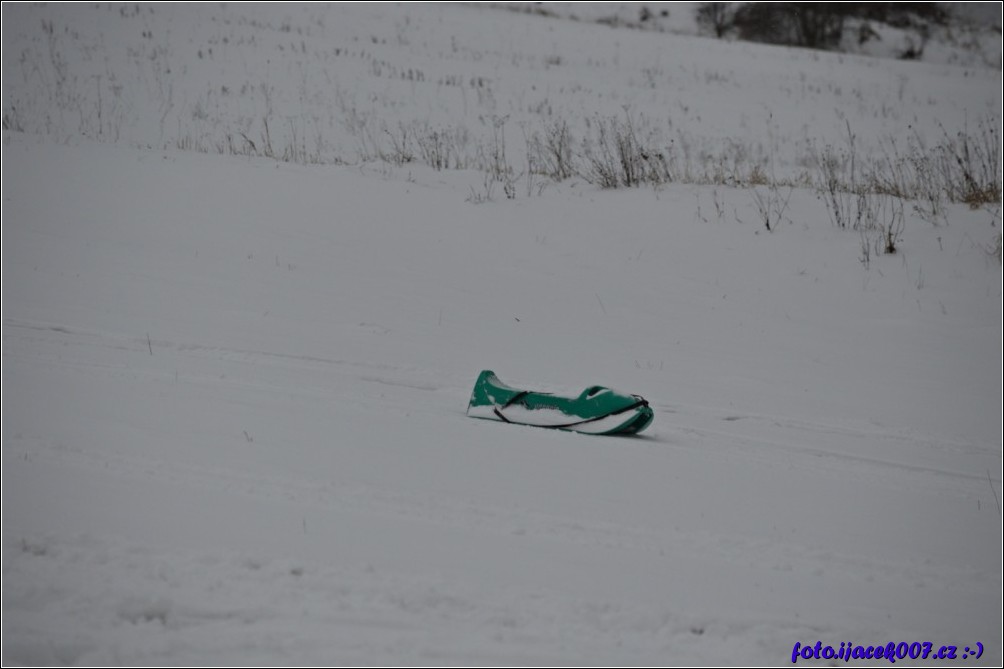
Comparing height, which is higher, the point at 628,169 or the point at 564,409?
the point at 628,169

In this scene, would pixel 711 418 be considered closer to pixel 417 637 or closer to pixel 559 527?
pixel 559 527

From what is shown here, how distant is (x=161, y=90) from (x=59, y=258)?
6303 millimetres

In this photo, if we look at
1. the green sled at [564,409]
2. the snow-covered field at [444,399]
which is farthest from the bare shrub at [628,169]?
the green sled at [564,409]

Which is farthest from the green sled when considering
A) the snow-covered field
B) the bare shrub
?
the bare shrub

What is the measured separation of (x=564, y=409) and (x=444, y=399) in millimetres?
765

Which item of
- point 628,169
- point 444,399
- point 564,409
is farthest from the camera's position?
point 628,169

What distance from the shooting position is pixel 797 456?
162 inches

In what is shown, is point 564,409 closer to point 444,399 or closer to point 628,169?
point 444,399

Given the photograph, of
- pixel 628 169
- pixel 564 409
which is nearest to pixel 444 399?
pixel 564 409

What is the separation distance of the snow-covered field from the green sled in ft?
0.46

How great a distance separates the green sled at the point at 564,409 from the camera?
4199mm

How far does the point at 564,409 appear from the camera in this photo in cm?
430

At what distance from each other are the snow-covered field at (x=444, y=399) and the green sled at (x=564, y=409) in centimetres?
14

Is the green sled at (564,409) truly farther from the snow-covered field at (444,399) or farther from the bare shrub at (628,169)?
the bare shrub at (628,169)
